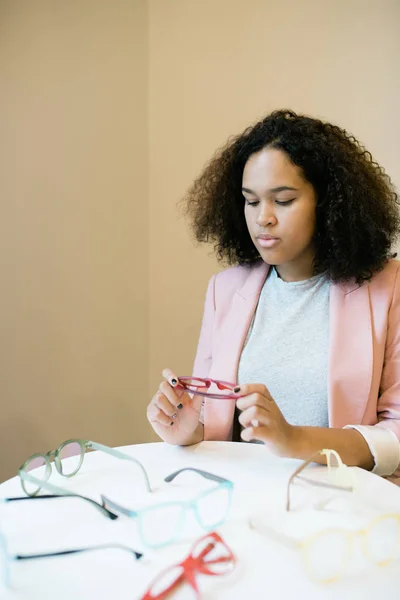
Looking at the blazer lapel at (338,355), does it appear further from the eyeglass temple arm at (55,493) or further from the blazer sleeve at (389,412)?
the eyeglass temple arm at (55,493)

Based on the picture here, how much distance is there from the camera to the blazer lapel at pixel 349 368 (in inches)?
42.6

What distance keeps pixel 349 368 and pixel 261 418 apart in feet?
1.03

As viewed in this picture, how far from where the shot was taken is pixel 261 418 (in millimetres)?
854

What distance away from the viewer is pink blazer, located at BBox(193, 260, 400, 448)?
42.7 inches

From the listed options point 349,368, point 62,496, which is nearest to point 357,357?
point 349,368

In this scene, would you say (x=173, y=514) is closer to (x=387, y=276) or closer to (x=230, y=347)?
(x=230, y=347)

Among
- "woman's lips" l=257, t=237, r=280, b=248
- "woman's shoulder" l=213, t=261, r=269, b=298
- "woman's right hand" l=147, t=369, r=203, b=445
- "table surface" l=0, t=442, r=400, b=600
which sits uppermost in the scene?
"woman's lips" l=257, t=237, r=280, b=248

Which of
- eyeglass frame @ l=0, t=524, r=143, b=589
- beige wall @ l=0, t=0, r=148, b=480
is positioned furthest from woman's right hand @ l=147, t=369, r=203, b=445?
beige wall @ l=0, t=0, r=148, b=480

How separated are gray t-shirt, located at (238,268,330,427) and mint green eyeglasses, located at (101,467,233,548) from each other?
39 cm

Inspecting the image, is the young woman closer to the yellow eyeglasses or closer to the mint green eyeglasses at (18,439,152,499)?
the mint green eyeglasses at (18,439,152,499)

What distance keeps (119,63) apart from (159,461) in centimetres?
143

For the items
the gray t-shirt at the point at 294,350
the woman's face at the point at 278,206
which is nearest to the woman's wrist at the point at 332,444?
the gray t-shirt at the point at 294,350

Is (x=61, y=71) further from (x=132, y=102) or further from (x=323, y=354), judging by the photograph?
(x=323, y=354)

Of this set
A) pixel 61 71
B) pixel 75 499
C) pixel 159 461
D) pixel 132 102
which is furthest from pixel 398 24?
pixel 75 499
